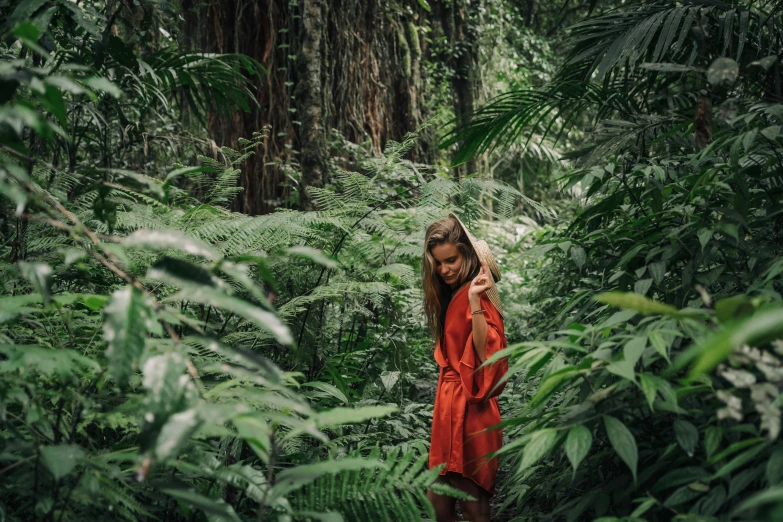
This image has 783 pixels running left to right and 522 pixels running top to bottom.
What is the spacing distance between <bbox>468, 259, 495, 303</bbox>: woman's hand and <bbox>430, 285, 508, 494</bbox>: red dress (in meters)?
0.06

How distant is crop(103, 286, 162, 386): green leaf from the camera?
99 cm

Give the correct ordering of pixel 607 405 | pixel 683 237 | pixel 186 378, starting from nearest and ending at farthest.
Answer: pixel 186 378
pixel 607 405
pixel 683 237

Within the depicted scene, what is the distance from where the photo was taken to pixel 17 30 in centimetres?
108

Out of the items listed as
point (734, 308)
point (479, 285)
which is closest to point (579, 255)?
point (479, 285)

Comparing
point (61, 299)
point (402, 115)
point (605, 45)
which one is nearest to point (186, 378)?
point (61, 299)

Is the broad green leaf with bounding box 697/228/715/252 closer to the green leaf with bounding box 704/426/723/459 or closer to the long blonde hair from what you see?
the green leaf with bounding box 704/426/723/459

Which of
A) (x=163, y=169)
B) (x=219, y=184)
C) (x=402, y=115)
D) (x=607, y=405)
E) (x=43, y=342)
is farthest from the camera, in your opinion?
(x=402, y=115)

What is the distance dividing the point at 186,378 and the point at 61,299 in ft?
1.70

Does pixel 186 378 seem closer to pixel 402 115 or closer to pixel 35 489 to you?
pixel 35 489

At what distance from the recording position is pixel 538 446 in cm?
139

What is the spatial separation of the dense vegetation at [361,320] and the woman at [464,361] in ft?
0.44

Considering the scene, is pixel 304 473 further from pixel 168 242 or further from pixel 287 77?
pixel 287 77

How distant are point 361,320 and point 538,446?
81.4 inches

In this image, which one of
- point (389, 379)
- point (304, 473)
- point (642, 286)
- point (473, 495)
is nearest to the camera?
point (304, 473)
